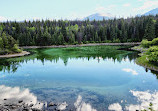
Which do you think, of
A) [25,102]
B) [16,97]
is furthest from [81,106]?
[16,97]

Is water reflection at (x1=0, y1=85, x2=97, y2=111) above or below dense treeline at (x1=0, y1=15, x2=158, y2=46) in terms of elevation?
below

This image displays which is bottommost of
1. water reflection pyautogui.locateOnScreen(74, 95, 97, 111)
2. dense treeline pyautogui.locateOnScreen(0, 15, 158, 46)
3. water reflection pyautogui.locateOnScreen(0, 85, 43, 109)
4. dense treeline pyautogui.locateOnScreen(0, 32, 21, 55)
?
water reflection pyautogui.locateOnScreen(74, 95, 97, 111)

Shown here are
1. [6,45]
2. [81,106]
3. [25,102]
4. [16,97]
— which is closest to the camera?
[81,106]

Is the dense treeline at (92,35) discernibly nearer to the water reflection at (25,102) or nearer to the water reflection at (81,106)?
the water reflection at (25,102)

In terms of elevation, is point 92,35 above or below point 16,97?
above

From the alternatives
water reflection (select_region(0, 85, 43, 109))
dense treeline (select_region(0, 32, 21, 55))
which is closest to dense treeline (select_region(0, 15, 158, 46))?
dense treeline (select_region(0, 32, 21, 55))

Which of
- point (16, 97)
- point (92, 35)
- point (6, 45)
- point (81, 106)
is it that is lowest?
point (81, 106)

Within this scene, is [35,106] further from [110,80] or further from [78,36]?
[78,36]

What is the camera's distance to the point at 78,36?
122m

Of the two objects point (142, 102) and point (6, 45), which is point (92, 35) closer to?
point (6, 45)

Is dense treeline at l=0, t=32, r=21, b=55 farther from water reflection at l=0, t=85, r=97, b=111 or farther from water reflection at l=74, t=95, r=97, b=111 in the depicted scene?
water reflection at l=74, t=95, r=97, b=111

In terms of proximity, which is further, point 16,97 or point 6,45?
point 6,45

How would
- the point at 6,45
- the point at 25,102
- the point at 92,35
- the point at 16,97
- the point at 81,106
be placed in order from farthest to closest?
the point at 92,35 < the point at 6,45 < the point at 16,97 < the point at 25,102 < the point at 81,106

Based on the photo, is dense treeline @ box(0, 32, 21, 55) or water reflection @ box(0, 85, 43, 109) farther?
dense treeline @ box(0, 32, 21, 55)
